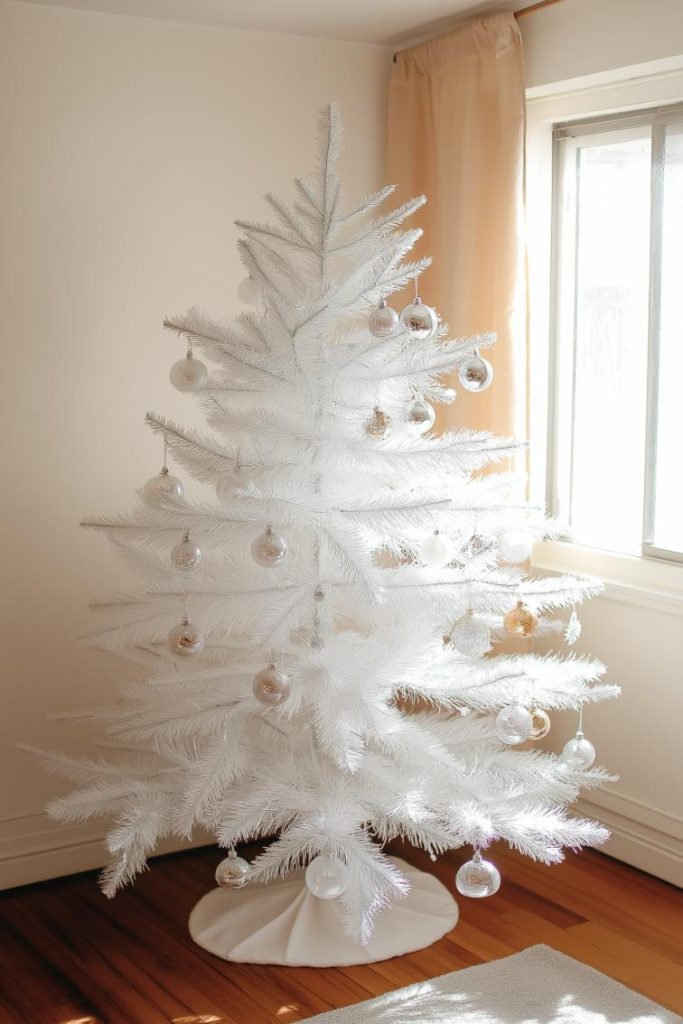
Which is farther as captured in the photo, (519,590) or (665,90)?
(665,90)

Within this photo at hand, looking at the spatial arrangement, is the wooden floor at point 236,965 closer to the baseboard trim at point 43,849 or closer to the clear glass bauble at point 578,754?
the baseboard trim at point 43,849

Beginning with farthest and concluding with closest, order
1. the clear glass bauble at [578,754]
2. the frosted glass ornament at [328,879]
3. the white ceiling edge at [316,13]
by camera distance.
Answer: the white ceiling edge at [316,13], the clear glass bauble at [578,754], the frosted glass ornament at [328,879]

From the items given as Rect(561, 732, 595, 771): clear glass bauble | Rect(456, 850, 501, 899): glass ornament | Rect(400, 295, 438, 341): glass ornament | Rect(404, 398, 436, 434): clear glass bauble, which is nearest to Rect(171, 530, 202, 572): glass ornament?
Rect(404, 398, 436, 434): clear glass bauble

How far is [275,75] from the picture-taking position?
131 inches

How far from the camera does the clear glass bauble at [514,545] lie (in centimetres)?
274

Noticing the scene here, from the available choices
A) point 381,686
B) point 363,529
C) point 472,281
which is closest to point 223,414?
point 363,529

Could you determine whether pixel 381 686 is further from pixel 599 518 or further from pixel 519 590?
pixel 599 518

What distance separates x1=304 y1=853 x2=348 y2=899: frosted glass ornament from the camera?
255cm

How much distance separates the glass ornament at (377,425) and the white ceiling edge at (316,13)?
45.3 inches

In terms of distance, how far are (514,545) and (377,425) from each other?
432mm

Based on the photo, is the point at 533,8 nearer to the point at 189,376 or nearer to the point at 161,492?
the point at 189,376

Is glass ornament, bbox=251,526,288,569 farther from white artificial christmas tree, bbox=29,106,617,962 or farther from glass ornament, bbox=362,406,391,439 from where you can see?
glass ornament, bbox=362,406,391,439

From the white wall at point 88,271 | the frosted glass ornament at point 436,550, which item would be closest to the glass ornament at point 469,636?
the frosted glass ornament at point 436,550

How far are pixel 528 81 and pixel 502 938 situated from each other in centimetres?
221
